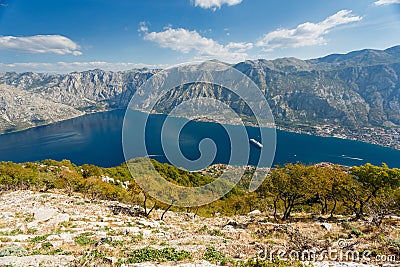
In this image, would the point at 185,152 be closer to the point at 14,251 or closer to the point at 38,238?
the point at 38,238

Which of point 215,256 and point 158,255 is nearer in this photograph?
point 158,255

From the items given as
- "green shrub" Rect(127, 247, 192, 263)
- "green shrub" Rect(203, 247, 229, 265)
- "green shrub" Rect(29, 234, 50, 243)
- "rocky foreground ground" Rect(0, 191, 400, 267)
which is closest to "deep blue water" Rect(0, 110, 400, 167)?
"rocky foreground ground" Rect(0, 191, 400, 267)

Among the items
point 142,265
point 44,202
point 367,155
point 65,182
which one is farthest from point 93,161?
point 367,155

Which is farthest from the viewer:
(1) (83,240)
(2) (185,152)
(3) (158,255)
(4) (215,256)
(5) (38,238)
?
(2) (185,152)

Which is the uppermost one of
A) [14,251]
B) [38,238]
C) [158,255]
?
[14,251]

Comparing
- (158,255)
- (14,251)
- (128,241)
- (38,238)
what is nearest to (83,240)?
(128,241)

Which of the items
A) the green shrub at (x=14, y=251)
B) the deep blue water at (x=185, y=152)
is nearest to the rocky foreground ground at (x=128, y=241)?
the green shrub at (x=14, y=251)

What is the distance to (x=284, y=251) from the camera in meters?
10.6

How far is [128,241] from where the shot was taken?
1320 centimetres

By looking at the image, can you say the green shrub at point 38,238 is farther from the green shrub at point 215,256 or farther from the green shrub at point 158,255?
the green shrub at point 215,256

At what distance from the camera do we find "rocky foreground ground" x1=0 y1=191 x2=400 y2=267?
9641 millimetres

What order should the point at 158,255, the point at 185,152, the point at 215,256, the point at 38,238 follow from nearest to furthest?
the point at 158,255
the point at 215,256
the point at 38,238
the point at 185,152

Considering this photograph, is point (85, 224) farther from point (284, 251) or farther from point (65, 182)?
point (65, 182)

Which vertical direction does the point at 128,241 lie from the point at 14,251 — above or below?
below
